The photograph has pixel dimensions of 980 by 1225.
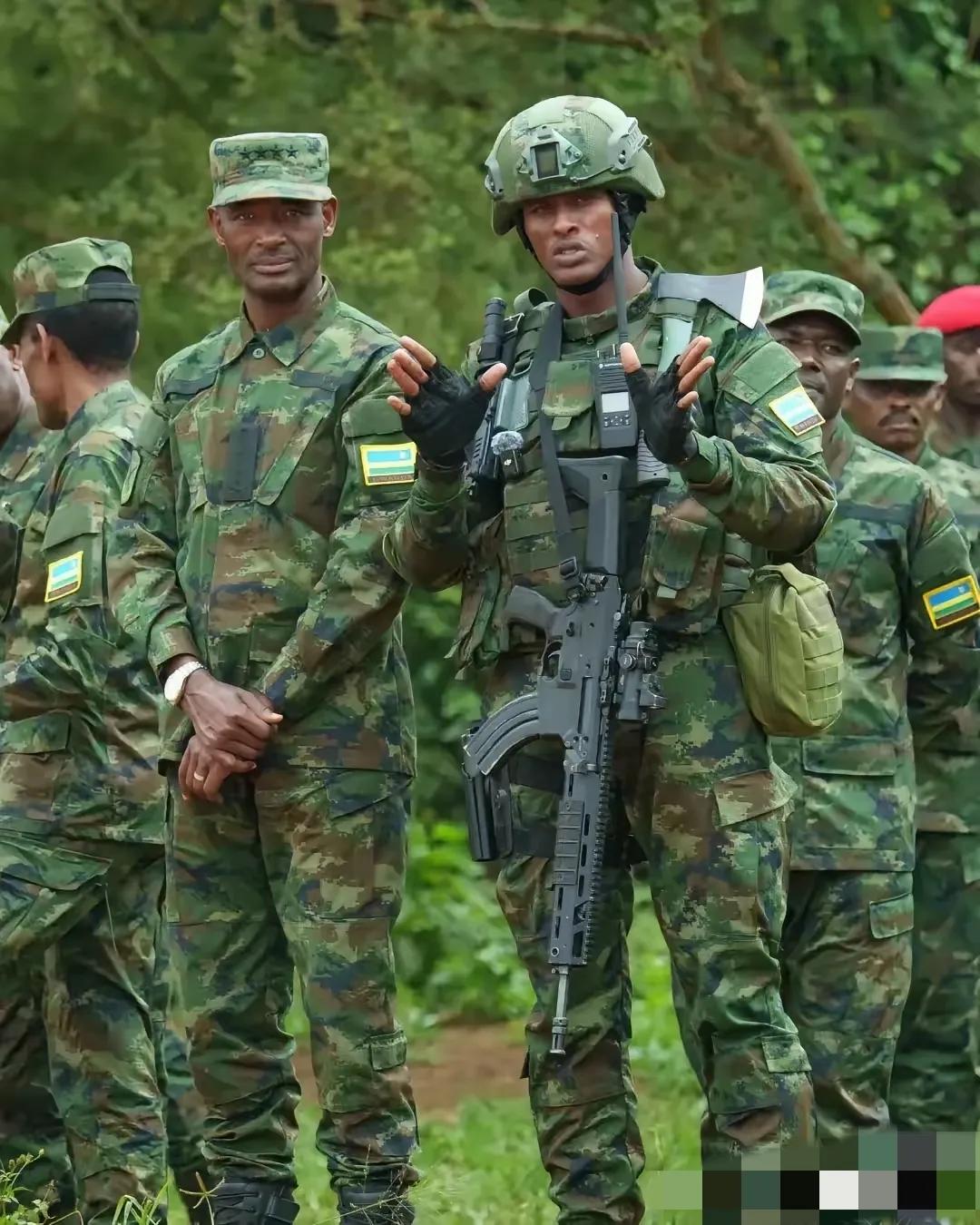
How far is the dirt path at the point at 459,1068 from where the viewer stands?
1027cm

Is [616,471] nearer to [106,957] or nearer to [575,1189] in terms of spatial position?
[575,1189]

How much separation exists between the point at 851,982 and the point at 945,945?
2.32ft

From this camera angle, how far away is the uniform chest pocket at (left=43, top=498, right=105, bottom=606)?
22.3ft

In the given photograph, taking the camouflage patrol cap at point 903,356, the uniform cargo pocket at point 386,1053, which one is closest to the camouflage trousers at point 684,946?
the uniform cargo pocket at point 386,1053

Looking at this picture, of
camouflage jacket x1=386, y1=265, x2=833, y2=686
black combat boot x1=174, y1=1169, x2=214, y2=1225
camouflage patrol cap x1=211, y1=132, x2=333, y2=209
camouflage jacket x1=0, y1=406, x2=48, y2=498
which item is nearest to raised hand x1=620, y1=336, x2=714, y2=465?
camouflage jacket x1=386, y1=265, x2=833, y2=686

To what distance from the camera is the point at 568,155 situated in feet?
18.9

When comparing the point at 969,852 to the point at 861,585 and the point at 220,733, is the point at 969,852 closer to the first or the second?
the point at 861,585

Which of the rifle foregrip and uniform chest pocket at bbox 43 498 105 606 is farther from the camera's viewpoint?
uniform chest pocket at bbox 43 498 105 606

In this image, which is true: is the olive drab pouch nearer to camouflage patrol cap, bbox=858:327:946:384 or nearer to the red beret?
camouflage patrol cap, bbox=858:327:946:384

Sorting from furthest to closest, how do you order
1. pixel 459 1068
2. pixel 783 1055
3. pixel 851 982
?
1. pixel 459 1068
2. pixel 851 982
3. pixel 783 1055

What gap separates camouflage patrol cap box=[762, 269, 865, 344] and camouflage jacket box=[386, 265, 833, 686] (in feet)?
4.23

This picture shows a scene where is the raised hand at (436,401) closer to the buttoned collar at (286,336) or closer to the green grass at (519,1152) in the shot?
the buttoned collar at (286,336)

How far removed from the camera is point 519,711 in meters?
5.76

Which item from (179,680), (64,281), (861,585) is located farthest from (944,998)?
(64,281)
